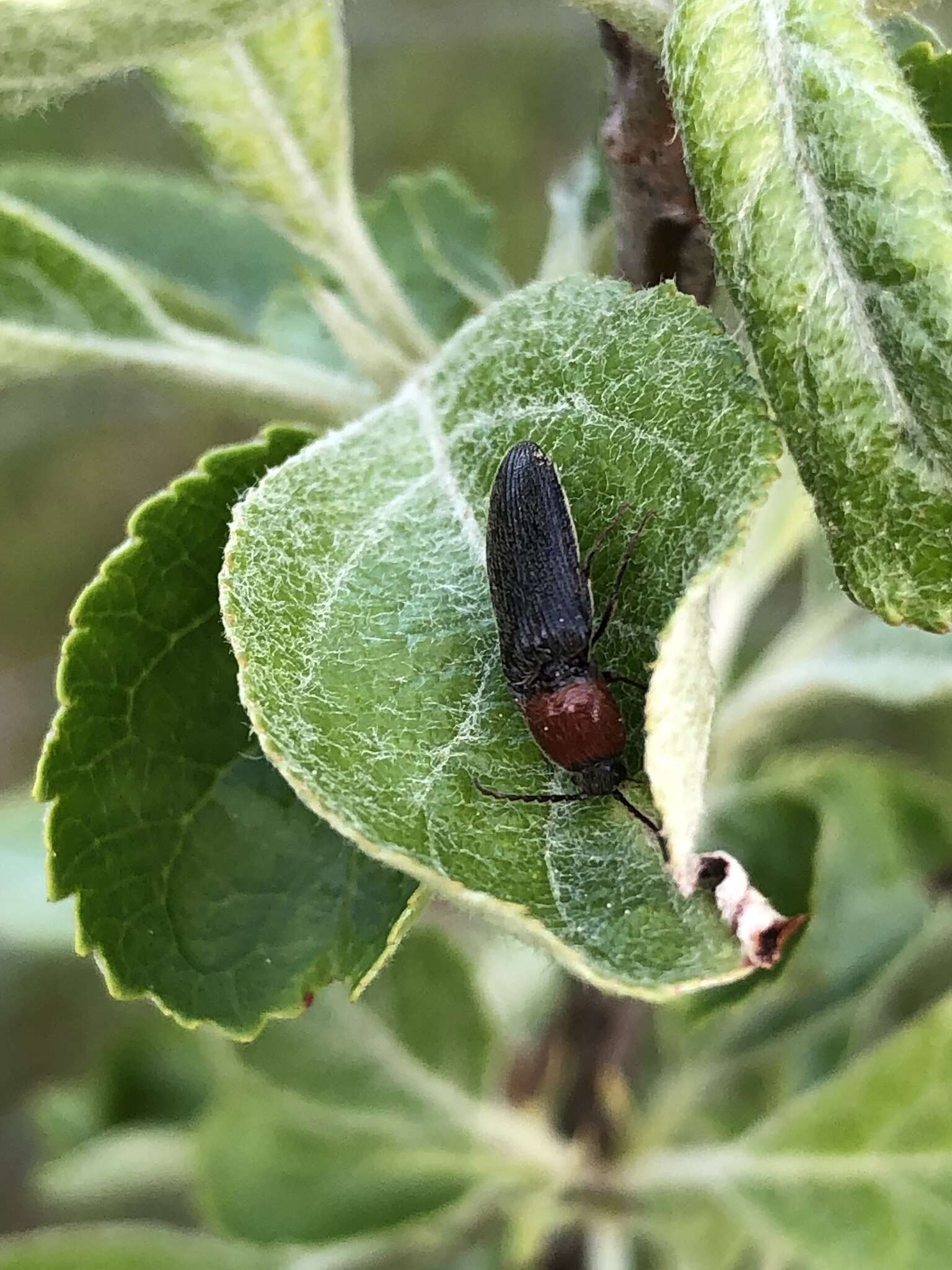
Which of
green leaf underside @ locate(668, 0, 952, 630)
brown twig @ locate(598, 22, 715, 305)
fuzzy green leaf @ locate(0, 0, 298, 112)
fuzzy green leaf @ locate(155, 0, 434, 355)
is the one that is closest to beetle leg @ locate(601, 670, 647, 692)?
green leaf underside @ locate(668, 0, 952, 630)

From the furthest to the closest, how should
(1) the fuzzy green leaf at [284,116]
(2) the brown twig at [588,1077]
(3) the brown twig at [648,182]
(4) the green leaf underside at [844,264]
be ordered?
(2) the brown twig at [588,1077]
(1) the fuzzy green leaf at [284,116]
(3) the brown twig at [648,182]
(4) the green leaf underside at [844,264]

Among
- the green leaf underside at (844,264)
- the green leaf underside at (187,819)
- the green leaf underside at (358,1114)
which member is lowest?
the green leaf underside at (358,1114)

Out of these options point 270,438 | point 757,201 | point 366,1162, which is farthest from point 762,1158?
point 757,201

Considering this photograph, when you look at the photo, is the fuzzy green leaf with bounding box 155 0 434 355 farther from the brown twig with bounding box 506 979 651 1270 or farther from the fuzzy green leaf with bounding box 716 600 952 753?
the brown twig with bounding box 506 979 651 1270

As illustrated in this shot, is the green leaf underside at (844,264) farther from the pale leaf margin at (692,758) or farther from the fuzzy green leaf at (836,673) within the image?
the fuzzy green leaf at (836,673)

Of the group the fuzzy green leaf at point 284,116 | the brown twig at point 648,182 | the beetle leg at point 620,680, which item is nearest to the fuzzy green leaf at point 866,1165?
the beetle leg at point 620,680

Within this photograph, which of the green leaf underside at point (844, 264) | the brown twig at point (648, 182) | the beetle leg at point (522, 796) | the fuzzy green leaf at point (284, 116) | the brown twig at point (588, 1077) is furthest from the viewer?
the brown twig at point (588, 1077)

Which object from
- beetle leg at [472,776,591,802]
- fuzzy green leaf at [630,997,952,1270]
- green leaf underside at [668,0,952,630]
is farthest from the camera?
Result: fuzzy green leaf at [630,997,952,1270]
